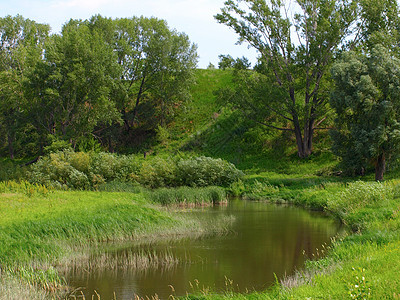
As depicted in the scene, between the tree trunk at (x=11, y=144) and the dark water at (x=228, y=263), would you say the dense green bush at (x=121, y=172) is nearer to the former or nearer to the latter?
the dark water at (x=228, y=263)

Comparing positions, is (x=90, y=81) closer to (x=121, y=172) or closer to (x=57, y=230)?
(x=121, y=172)

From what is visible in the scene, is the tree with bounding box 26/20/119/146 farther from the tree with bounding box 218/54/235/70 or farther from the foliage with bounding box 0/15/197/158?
the tree with bounding box 218/54/235/70

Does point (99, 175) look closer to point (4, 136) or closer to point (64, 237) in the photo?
point (64, 237)

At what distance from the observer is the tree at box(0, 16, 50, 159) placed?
46250mm

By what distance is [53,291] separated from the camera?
11.8 m

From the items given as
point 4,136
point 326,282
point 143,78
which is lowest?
point 326,282

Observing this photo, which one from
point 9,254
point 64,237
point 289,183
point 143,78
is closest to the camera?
point 9,254

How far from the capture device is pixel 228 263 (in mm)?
14734

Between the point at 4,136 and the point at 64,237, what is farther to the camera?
the point at 4,136

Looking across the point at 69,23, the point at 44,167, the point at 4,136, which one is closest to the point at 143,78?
the point at 69,23

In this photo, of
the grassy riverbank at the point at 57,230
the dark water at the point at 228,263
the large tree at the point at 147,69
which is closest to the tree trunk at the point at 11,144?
the large tree at the point at 147,69

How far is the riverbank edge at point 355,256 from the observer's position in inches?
323

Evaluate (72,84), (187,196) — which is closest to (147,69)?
(72,84)

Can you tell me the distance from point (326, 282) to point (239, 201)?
22670mm
